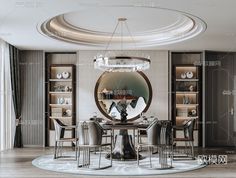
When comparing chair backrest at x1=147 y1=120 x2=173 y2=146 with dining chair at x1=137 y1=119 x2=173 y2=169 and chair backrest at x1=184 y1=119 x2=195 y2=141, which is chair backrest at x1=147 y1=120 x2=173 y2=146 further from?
chair backrest at x1=184 y1=119 x2=195 y2=141

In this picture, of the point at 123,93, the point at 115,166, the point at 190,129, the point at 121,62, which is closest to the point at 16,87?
the point at 123,93

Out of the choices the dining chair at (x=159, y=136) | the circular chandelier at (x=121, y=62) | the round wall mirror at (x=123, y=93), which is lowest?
the dining chair at (x=159, y=136)

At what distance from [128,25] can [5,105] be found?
11.4 feet

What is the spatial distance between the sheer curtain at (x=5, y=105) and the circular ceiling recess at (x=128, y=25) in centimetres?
151

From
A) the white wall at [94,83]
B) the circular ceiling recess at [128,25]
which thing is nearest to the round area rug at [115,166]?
the white wall at [94,83]

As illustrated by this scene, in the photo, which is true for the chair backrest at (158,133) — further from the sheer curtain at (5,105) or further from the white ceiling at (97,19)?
the sheer curtain at (5,105)

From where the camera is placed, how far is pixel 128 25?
697 cm

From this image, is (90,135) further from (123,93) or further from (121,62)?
(123,93)

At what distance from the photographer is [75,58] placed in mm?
8969

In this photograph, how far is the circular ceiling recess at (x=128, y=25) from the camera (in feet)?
19.4

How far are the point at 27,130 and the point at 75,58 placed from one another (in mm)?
2239

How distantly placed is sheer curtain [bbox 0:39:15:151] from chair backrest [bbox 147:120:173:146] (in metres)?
3.68

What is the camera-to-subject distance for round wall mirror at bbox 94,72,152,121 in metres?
8.87

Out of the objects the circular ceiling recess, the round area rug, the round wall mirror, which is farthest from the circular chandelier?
Result: the round area rug
